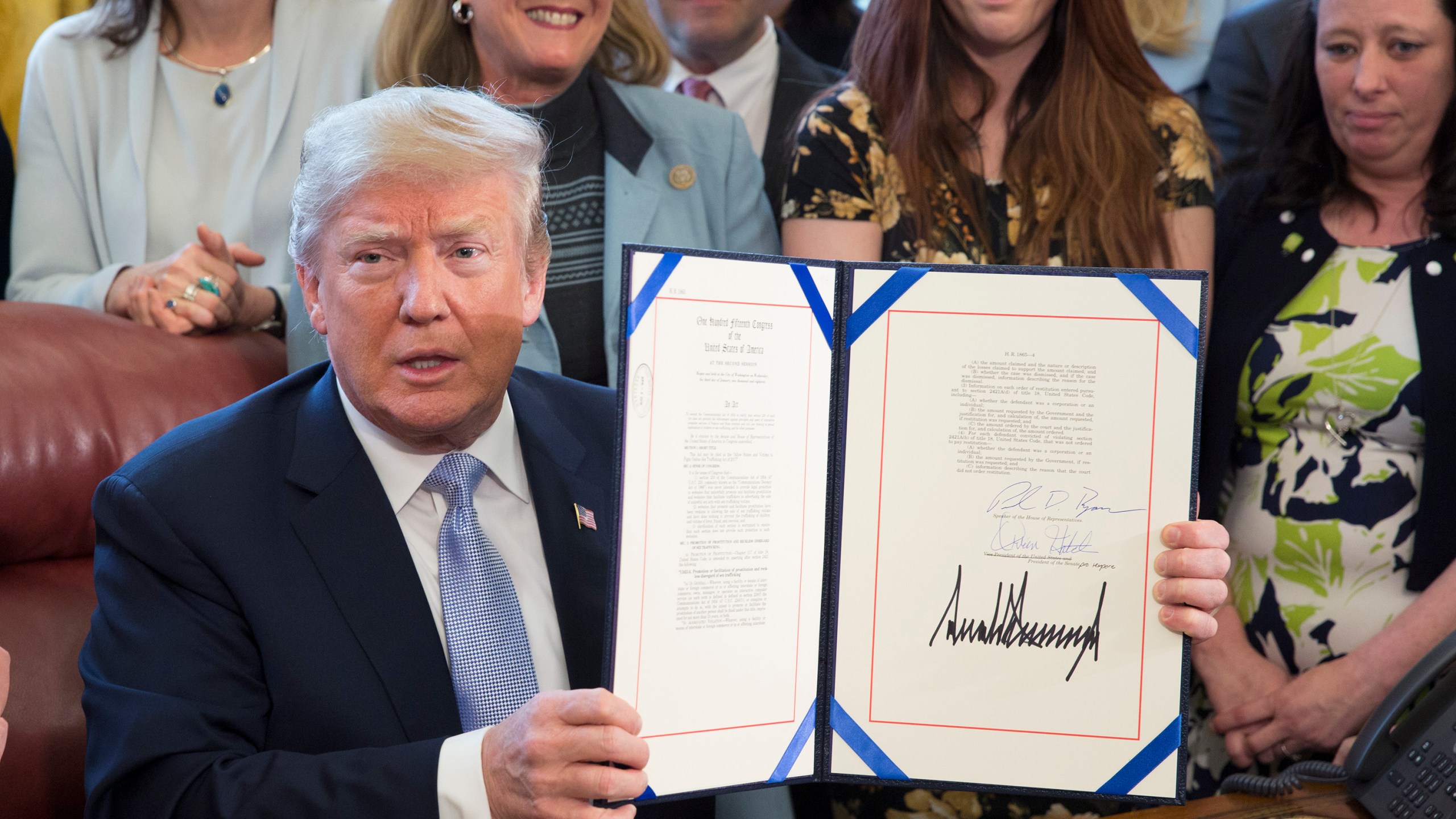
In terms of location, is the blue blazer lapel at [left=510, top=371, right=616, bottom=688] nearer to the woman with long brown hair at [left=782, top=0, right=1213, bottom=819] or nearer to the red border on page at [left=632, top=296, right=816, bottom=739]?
the red border on page at [left=632, top=296, right=816, bottom=739]

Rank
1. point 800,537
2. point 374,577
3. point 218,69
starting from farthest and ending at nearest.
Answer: point 218,69 → point 374,577 → point 800,537

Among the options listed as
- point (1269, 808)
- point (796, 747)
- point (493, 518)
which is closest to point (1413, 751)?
point (1269, 808)

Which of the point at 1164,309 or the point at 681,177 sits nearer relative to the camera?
the point at 1164,309

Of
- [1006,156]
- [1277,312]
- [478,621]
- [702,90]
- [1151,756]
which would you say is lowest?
[1151,756]

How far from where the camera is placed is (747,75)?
9.22 feet

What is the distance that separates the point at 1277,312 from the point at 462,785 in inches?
60.9

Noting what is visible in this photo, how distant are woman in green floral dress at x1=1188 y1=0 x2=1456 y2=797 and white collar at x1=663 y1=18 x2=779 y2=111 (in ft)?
3.74

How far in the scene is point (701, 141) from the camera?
2.29 metres

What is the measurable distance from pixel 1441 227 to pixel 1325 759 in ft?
2.92

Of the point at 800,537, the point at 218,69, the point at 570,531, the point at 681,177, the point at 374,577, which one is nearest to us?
the point at 800,537

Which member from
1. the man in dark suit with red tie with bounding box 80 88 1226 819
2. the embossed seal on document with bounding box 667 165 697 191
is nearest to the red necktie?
the embossed seal on document with bounding box 667 165 697 191

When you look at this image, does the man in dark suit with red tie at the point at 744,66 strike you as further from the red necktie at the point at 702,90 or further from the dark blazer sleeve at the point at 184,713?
the dark blazer sleeve at the point at 184,713

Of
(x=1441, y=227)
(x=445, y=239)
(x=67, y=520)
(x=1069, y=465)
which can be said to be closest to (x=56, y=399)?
(x=67, y=520)
